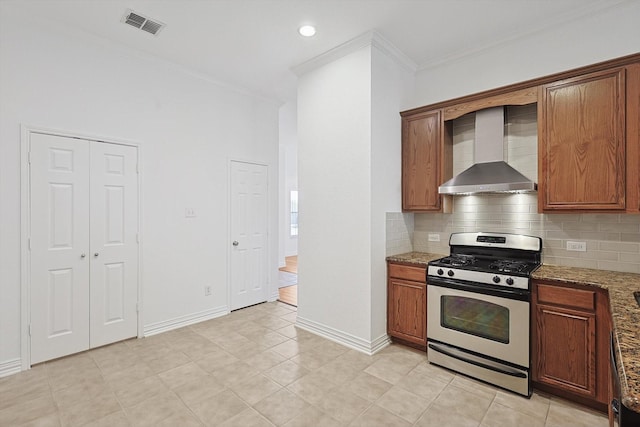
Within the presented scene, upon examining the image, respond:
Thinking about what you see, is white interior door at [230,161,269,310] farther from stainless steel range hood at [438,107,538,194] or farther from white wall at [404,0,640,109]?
stainless steel range hood at [438,107,538,194]

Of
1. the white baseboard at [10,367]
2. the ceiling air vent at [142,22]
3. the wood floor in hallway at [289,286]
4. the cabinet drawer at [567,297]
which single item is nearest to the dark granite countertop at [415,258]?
the cabinet drawer at [567,297]

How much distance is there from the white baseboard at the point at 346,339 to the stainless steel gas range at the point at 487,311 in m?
0.49

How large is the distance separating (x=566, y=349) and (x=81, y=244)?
414 cm

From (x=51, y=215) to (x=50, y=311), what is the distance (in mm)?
865

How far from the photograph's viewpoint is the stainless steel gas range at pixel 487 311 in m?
2.42

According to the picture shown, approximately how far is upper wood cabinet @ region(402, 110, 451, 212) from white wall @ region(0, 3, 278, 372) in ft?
6.95

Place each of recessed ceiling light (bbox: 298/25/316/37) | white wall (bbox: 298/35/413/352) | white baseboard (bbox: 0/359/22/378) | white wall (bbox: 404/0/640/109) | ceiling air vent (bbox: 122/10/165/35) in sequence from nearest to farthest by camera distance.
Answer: white wall (bbox: 404/0/640/109)
white baseboard (bbox: 0/359/22/378)
ceiling air vent (bbox: 122/10/165/35)
recessed ceiling light (bbox: 298/25/316/37)
white wall (bbox: 298/35/413/352)

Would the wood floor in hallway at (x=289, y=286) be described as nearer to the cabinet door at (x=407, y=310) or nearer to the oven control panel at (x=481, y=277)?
the cabinet door at (x=407, y=310)

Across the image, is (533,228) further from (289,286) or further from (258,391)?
(289,286)

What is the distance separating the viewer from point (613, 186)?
2393 millimetres

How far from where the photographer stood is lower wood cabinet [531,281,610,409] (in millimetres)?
2145

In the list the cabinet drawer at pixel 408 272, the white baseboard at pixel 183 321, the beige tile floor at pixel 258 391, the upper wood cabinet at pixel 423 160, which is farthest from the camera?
the white baseboard at pixel 183 321

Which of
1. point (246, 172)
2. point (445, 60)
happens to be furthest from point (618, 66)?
point (246, 172)

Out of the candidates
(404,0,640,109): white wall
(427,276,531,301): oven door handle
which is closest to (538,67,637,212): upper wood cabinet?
(404,0,640,109): white wall
